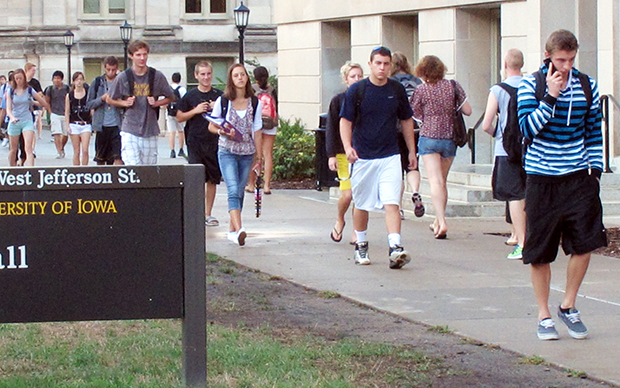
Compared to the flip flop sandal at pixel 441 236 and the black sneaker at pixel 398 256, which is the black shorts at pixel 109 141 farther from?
the black sneaker at pixel 398 256

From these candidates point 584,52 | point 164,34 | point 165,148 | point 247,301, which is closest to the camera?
point 247,301

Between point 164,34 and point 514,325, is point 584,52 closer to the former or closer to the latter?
point 514,325

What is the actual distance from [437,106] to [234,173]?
83.8 inches

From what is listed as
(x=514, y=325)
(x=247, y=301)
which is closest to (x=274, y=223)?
(x=247, y=301)

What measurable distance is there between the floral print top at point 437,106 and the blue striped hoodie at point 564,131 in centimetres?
465

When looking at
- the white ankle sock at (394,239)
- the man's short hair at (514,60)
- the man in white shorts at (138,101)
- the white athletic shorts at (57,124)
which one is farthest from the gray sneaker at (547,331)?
the white athletic shorts at (57,124)

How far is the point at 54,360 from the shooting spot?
6.42m

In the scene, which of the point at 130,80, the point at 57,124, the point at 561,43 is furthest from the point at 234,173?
the point at 57,124

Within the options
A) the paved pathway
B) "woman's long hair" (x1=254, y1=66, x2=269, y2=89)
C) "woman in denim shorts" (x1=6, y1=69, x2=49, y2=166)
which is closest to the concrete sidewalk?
the paved pathway

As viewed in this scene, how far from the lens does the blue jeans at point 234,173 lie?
37.5 feet

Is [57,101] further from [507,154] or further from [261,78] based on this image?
[507,154]

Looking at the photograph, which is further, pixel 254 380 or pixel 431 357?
pixel 431 357

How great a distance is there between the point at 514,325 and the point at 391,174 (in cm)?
263

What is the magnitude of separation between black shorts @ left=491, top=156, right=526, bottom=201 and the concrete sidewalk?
1.91ft
